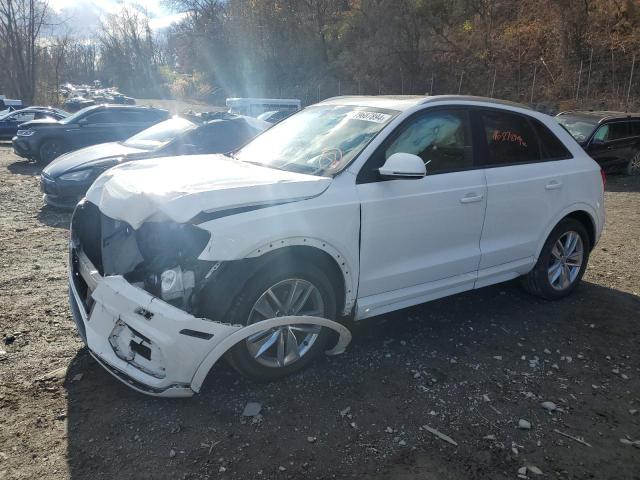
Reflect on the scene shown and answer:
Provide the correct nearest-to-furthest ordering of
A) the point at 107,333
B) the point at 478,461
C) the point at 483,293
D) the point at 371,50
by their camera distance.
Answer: the point at 478,461 < the point at 107,333 < the point at 483,293 < the point at 371,50

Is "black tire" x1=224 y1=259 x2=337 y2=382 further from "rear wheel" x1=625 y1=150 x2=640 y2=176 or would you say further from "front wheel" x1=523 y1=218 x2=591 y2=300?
"rear wheel" x1=625 y1=150 x2=640 y2=176

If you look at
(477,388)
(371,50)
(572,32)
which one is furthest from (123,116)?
(371,50)

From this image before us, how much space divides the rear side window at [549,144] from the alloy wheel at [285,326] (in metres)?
2.62

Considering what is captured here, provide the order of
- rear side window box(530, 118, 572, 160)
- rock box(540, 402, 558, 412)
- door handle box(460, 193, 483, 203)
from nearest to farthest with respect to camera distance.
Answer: rock box(540, 402, 558, 412) < door handle box(460, 193, 483, 203) < rear side window box(530, 118, 572, 160)

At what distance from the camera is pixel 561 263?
15.6 ft

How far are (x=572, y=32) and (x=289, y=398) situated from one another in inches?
944

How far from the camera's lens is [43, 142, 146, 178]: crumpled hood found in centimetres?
766

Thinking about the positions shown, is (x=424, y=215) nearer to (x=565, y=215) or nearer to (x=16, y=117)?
(x=565, y=215)

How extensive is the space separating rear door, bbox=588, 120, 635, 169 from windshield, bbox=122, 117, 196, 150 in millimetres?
8947

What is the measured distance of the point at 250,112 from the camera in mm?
20969

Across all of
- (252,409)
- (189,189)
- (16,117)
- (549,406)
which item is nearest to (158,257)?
(189,189)

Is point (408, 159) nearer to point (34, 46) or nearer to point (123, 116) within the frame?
point (123, 116)

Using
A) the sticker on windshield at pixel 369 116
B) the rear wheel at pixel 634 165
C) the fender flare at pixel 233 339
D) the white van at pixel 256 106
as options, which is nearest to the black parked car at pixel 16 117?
the white van at pixel 256 106

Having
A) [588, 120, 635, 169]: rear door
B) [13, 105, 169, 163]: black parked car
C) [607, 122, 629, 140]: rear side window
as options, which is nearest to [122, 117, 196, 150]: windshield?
[13, 105, 169, 163]: black parked car
